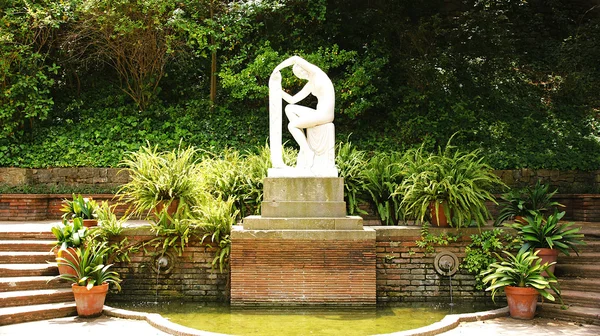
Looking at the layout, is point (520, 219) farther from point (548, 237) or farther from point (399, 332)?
point (399, 332)

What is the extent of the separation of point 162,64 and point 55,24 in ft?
8.07

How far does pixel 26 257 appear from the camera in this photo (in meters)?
8.36

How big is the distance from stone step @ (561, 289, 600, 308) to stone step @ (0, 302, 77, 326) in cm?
592

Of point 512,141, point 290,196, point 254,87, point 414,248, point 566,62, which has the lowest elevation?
point 414,248

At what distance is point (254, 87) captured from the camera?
13.7 meters

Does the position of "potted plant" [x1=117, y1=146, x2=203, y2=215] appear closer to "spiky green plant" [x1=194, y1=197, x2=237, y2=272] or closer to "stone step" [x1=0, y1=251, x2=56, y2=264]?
"spiky green plant" [x1=194, y1=197, x2=237, y2=272]

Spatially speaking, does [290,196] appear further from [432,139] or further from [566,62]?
[566,62]

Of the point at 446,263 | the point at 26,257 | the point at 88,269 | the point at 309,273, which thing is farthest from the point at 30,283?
the point at 446,263

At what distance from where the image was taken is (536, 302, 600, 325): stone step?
22.5 feet

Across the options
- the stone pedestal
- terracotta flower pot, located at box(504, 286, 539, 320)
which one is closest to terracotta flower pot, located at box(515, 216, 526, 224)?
terracotta flower pot, located at box(504, 286, 539, 320)

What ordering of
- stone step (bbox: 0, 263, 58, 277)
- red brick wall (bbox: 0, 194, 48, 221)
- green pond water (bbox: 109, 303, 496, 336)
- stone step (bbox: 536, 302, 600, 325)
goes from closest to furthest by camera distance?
green pond water (bbox: 109, 303, 496, 336), stone step (bbox: 536, 302, 600, 325), stone step (bbox: 0, 263, 58, 277), red brick wall (bbox: 0, 194, 48, 221)

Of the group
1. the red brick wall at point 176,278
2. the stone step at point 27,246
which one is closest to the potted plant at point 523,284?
the red brick wall at point 176,278

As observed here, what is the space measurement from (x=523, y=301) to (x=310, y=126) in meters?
3.56

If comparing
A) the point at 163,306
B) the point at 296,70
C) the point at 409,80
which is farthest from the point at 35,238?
the point at 409,80
